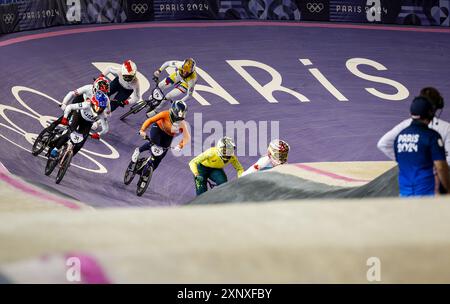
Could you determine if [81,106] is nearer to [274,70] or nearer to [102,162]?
[102,162]

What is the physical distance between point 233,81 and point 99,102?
467cm

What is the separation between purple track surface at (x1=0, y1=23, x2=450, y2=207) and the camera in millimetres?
14508

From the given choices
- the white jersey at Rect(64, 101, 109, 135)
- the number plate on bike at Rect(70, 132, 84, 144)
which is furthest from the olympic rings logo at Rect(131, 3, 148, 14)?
the number plate on bike at Rect(70, 132, 84, 144)

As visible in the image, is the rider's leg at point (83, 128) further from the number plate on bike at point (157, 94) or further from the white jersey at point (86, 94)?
the number plate on bike at point (157, 94)

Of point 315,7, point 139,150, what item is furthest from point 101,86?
point 315,7

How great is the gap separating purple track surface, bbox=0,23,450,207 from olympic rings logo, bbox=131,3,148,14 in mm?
481

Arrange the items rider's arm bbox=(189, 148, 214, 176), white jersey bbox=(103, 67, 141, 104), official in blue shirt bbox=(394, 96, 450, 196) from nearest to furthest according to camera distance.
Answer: official in blue shirt bbox=(394, 96, 450, 196) → rider's arm bbox=(189, 148, 214, 176) → white jersey bbox=(103, 67, 141, 104)

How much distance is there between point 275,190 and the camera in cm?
939

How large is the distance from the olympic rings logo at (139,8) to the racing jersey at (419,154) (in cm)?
1412

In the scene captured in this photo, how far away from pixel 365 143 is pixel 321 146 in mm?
799

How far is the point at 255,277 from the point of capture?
2900 millimetres

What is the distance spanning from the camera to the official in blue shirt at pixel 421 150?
19.9ft

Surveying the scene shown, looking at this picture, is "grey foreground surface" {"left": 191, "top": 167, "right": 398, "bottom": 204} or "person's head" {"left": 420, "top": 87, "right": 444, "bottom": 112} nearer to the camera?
"person's head" {"left": 420, "top": 87, "right": 444, "bottom": 112}

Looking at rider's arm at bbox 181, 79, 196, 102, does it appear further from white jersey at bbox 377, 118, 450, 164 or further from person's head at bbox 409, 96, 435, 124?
person's head at bbox 409, 96, 435, 124
